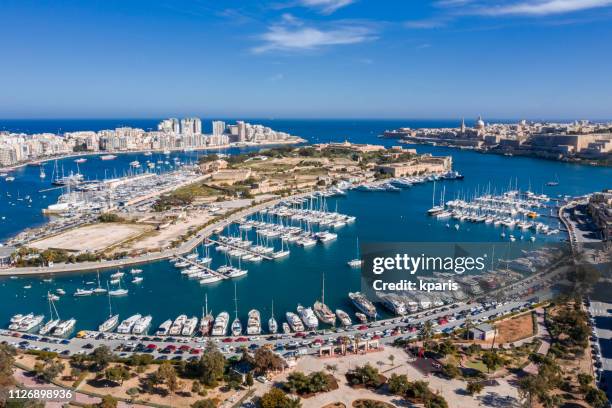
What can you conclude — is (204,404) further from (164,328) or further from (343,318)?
(343,318)

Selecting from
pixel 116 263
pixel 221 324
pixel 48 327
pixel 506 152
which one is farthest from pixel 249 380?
pixel 506 152

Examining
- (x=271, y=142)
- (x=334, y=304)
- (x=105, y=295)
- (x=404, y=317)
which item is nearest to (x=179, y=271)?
(x=105, y=295)

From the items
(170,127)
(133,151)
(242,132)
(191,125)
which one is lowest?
(133,151)

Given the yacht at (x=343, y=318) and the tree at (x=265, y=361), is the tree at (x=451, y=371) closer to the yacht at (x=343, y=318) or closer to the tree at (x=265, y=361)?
the yacht at (x=343, y=318)

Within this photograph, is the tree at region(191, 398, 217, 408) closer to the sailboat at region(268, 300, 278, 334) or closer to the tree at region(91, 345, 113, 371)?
the tree at region(91, 345, 113, 371)

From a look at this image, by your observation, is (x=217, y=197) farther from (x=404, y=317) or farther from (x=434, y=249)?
(x=404, y=317)

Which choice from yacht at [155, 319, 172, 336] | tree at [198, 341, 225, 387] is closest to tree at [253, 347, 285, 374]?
tree at [198, 341, 225, 387]
